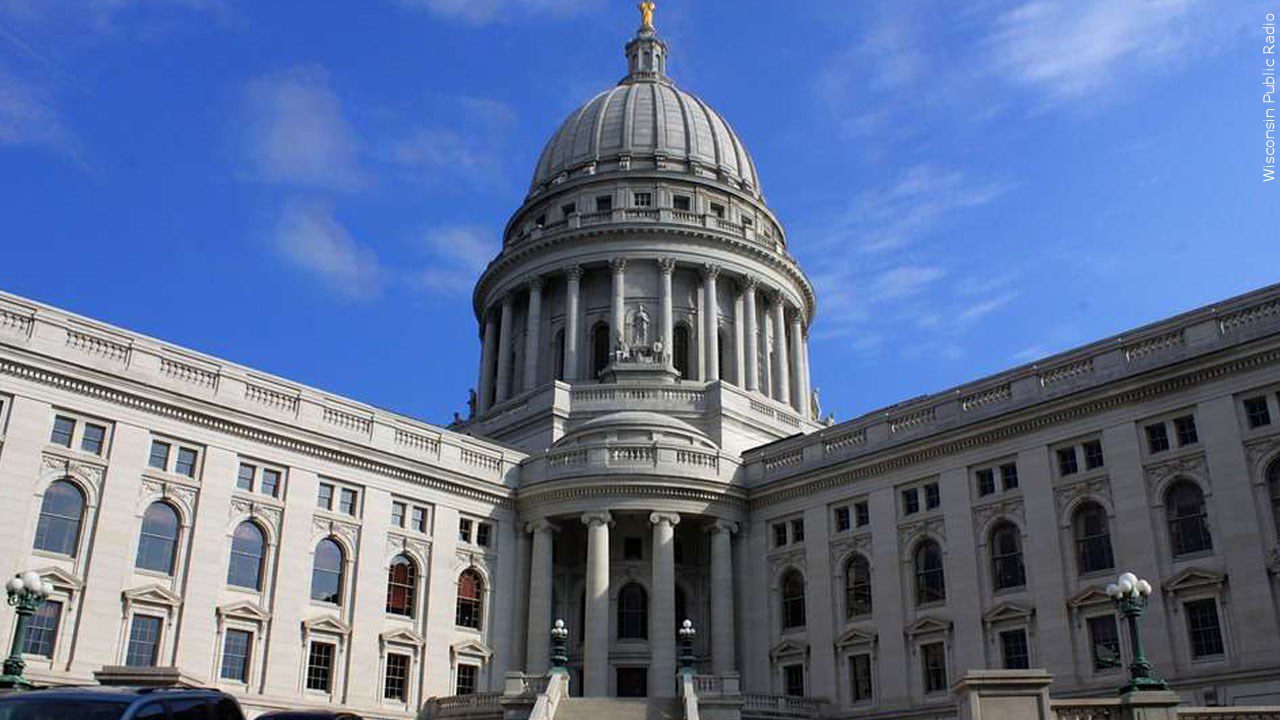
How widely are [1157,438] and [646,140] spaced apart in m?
49.1

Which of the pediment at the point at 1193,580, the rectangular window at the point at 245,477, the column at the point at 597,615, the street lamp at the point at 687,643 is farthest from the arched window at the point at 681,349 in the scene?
the pediment at the point at 1193,580

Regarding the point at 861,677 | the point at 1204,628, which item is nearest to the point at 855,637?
the point at 861,677

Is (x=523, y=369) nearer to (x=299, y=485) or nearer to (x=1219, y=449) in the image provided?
(x=299, y=485)

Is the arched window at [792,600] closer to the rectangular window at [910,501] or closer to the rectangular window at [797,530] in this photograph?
the rectangular window at [797,530]

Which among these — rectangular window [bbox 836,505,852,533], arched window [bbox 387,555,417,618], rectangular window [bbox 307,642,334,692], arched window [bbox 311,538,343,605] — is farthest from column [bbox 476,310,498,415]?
rectangular window [bbox 836,505,852,533]

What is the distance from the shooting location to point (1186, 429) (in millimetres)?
41406

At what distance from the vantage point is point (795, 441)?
55688 mm

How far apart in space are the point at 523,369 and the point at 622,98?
24341 mm

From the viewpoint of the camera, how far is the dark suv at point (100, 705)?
14922mm

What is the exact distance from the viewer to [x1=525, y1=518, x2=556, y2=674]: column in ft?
172

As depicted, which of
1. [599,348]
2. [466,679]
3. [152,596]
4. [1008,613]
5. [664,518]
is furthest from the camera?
[599,348]

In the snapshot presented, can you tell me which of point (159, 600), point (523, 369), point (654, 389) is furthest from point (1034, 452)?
point (523, 369)

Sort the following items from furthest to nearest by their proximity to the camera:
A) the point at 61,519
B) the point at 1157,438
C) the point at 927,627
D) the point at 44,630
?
Result: the point at 927,627 < the point at 1157,438 < the point at 61,519 < the point at 44,630

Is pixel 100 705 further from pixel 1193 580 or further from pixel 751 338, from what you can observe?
pixel 751 338
